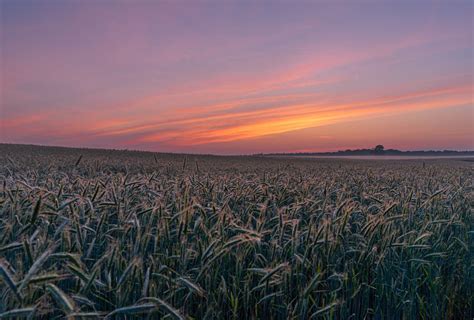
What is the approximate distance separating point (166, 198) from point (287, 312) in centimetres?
211

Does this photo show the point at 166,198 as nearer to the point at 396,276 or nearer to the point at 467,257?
the point at 396,276

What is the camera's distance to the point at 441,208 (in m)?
4.43

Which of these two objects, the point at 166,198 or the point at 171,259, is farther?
the point at 166,198

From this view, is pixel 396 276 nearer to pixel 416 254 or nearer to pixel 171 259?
pixel 416 254

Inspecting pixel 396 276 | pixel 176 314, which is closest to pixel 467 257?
pixel 396 276

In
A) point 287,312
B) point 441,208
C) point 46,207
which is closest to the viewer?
point 287,312

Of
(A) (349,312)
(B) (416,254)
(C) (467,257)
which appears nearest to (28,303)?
(A) (349,312)

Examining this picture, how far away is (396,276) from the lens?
2980 mm

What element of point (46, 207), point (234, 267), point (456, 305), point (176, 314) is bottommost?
point (456, 305)

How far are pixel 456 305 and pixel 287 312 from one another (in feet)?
5.88

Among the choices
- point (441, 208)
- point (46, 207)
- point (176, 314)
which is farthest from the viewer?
point (441, 208)

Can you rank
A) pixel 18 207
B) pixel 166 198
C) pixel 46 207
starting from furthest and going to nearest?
pixel 166 198 < pixel 46 207 < pixel 18 207

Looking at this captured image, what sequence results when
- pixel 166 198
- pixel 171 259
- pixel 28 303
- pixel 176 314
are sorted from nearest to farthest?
pixel 176 314, pixel 28 303, pixel 171 259, pixel 166 198

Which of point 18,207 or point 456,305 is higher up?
point 18,207
